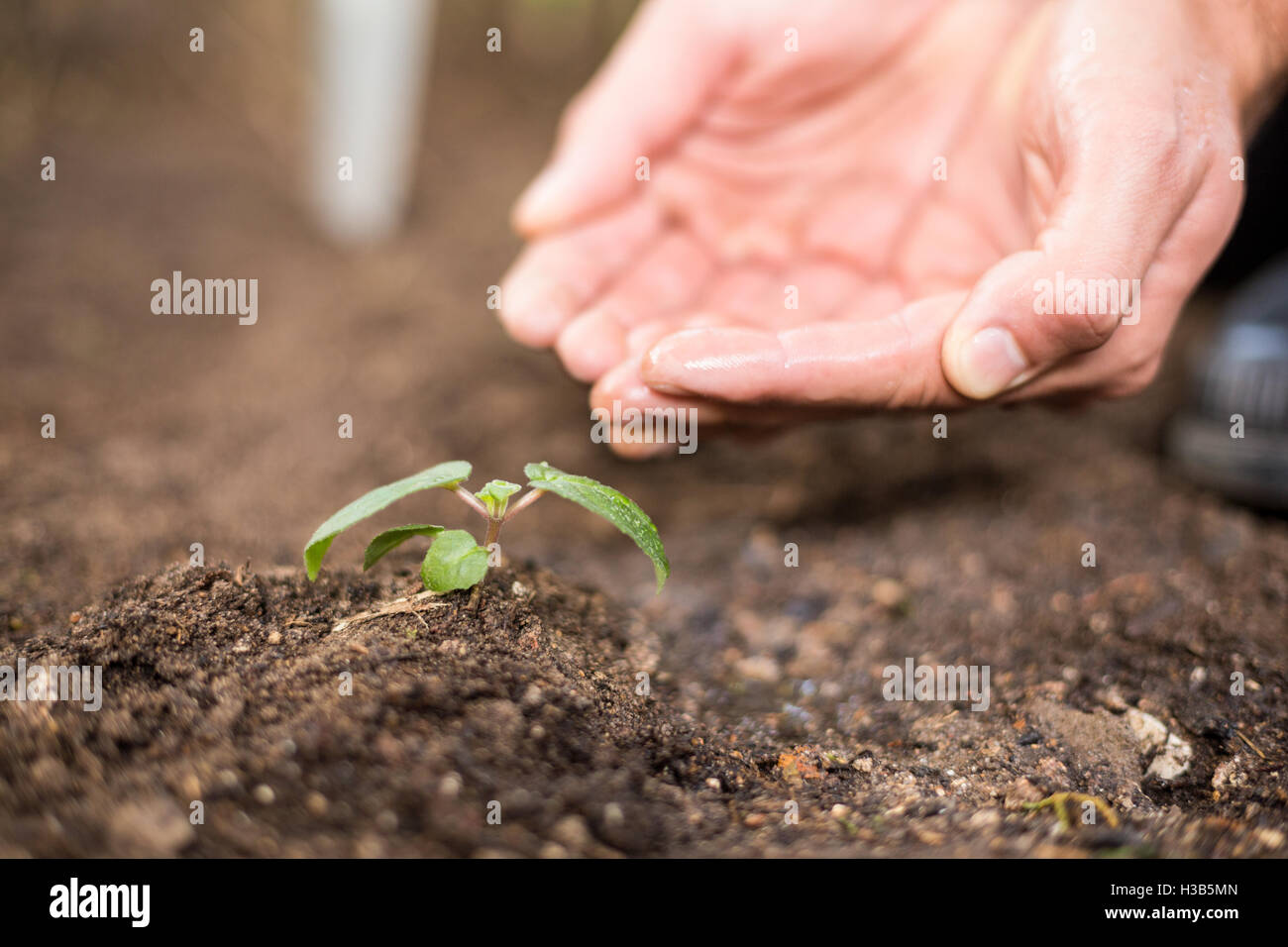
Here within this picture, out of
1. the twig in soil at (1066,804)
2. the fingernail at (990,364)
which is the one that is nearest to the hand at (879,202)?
the fingernail at (990,364)

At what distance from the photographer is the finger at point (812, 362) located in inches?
58.9

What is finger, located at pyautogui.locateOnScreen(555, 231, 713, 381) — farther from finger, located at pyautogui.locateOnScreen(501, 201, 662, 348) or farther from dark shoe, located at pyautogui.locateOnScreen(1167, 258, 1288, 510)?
dark shoe, located at pyautogui.locateOnScreen(1167, 258, 1288, 510)

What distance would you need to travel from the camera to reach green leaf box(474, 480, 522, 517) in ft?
4.13

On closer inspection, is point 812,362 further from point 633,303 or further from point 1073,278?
point 633,303

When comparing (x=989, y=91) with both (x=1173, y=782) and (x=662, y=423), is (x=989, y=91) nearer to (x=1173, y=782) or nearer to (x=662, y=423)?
(x=662, y=423)

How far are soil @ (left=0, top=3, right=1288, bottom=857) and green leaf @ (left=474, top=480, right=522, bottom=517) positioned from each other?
14 cm

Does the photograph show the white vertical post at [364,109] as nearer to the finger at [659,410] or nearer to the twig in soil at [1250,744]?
the finger at [659,410]

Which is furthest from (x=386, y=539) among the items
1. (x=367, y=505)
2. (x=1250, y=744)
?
(x=1250, y=744)

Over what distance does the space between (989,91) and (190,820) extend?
2161mm

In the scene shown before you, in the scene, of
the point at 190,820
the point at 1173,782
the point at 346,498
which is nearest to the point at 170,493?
the point at 346,498

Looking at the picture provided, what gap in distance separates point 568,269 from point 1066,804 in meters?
1.48

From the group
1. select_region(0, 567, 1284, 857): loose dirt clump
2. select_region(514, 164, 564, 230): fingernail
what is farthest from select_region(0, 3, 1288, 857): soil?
select_region(514, 164, 564, 230): fingernail

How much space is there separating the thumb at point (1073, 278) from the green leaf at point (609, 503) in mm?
627

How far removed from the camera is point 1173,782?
131 centimetres
